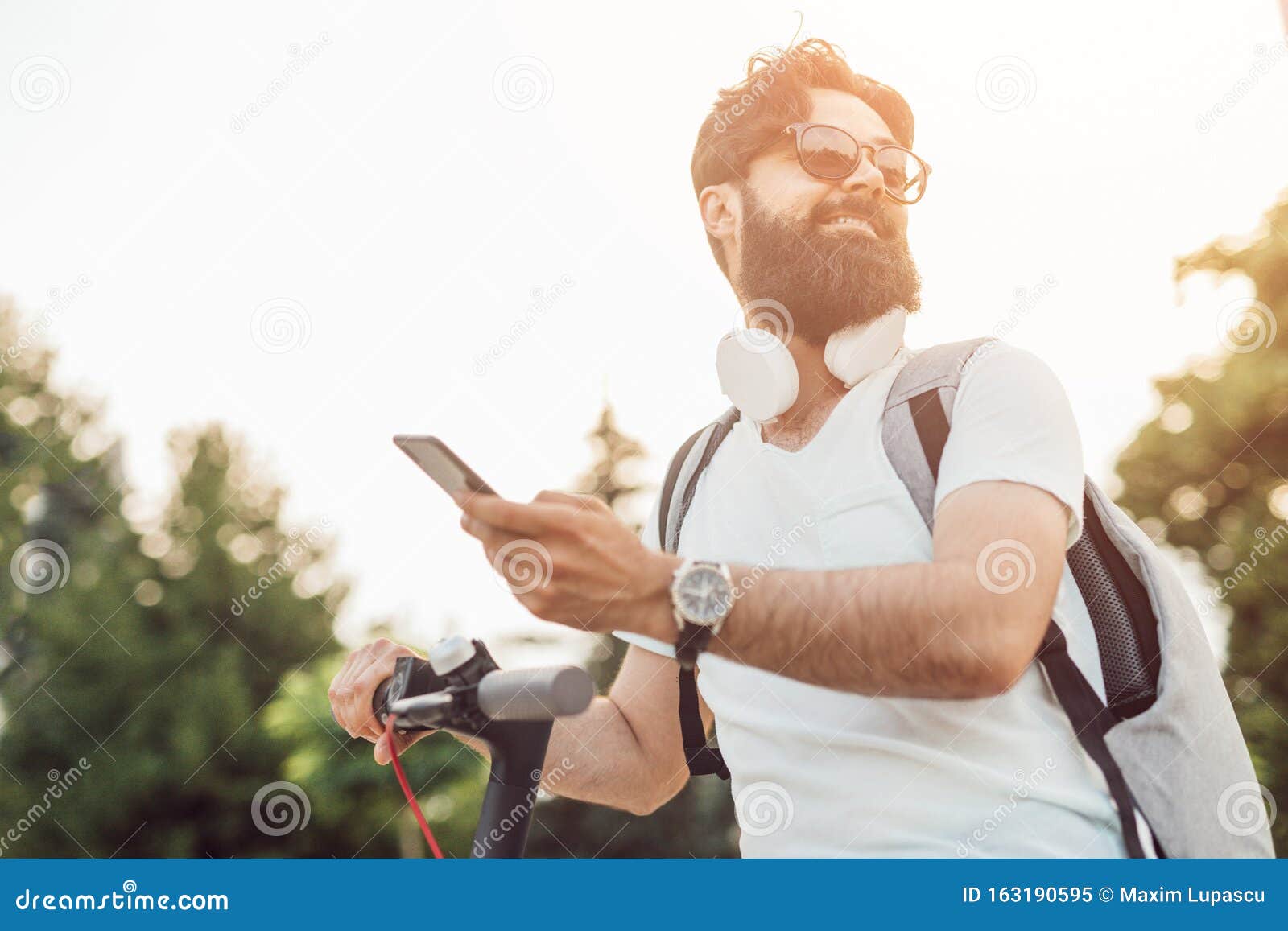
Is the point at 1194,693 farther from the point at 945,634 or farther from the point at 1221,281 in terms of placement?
the point at 1221,281

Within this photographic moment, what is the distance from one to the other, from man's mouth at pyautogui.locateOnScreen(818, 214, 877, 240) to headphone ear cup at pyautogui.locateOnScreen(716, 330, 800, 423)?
355mm

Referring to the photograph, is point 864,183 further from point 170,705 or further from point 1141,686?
point 170,705

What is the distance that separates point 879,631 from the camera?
154 cm

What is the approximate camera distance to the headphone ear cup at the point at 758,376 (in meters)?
2.35

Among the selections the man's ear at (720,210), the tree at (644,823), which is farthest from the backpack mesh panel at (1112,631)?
the tree at (644,823)
